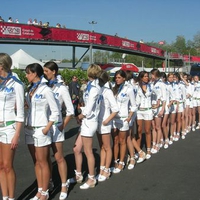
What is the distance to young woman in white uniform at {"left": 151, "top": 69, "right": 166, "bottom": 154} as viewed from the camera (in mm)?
6875

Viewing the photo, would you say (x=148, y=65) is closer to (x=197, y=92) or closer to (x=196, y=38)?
(x=196, y=38)

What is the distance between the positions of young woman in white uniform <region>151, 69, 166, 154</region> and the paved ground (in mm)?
331

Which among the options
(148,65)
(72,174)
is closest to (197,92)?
(72,174)

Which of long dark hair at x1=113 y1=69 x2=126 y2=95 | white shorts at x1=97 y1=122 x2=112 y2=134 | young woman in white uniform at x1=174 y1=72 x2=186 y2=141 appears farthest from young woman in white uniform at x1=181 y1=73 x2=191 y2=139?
white shorts at x1=97 y1=122 x2=112 y2=134

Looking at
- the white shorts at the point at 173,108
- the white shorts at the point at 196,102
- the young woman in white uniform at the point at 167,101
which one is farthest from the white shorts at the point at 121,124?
the white shorts at the point at 196,102

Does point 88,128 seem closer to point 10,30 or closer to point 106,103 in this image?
point 106,103

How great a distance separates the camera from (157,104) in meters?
6.86

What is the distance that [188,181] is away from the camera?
16.3 ft

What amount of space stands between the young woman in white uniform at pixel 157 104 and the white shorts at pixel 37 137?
3.60 meters

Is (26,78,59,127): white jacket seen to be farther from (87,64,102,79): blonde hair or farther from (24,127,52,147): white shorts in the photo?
(87,64,102,79): blonde hair

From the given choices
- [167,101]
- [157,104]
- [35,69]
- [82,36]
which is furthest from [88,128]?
[82,36]

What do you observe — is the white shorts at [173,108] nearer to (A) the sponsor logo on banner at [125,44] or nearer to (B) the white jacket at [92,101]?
(B) the white jacket at [92,101]

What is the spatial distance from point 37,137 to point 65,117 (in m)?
0.71

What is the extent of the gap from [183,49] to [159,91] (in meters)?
97.8
